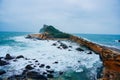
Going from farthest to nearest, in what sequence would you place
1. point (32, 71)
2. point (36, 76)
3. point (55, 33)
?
point (55, 33) → point (32, 71) → point (36, 76)

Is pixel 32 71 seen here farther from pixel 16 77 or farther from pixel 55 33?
pixel 55 33

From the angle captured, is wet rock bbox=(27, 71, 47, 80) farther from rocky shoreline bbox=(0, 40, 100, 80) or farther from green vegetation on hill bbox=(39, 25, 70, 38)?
green vegetation on hill bbox=(39, 25, 70, 38)

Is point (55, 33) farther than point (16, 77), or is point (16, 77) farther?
point (55, 33)

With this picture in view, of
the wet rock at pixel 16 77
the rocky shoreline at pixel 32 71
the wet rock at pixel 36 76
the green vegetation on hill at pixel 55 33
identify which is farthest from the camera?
the green vegetation on hill at pixel 55 33

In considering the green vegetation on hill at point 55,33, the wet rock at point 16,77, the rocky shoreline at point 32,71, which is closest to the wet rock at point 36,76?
the rocky shoreline at point 32,71

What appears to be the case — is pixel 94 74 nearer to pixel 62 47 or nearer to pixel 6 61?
pixel 6 61

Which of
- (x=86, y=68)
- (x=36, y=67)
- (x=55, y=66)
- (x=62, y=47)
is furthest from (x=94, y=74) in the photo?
(x=62, y=47)

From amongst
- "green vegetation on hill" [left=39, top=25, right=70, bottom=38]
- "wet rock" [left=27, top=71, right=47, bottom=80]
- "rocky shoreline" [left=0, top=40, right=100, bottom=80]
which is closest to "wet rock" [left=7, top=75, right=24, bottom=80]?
"rocky shoreline" [left=0, top=40, right=100, bottom=80]

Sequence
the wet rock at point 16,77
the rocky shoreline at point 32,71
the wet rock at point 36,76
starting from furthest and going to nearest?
the rocky shoreline at point 32,71 → the wet rock at point 36,76 → the wet rock at point 16,77

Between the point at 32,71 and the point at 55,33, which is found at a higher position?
the point at 55,33

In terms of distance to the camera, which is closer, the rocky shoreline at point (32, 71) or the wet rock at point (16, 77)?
the wet rock at point (16, 77)

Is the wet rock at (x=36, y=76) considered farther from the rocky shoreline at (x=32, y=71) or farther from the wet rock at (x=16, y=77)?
the wet rock at (x=16, y=77)

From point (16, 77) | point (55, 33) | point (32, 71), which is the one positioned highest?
point (55, 33)

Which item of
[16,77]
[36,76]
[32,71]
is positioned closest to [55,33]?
[32,71]
